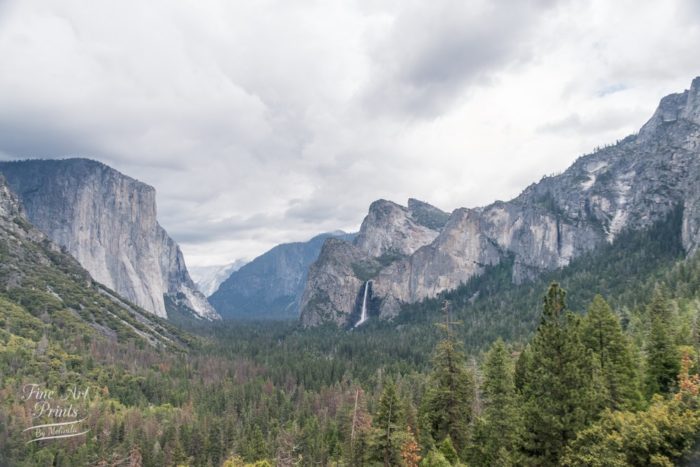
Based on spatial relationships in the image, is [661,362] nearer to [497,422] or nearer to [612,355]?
[612,355]

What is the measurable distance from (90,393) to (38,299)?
87463mm

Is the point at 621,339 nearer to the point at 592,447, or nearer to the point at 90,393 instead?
the point at 592,447

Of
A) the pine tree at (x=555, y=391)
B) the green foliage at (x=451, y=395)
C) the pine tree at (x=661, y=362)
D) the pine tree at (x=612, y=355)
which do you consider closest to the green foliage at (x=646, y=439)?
the pine tree at (x=555, y=391)

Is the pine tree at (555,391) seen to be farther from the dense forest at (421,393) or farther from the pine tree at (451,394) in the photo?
the pine tree at (451,394)

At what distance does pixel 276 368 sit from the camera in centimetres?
16825

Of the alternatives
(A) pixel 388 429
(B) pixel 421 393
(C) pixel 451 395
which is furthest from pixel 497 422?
(B) pixel 421 393

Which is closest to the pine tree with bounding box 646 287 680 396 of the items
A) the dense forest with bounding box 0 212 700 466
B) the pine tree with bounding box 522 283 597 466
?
the dense forest with bounding box 0 212 700 466

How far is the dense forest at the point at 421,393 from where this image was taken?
3284 cm

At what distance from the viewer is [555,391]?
33031mm

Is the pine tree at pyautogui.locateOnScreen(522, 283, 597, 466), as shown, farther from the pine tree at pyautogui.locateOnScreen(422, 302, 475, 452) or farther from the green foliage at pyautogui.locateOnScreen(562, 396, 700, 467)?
the pine tree at pyautogui.locateOnScreen(422, 302, 475, 452)

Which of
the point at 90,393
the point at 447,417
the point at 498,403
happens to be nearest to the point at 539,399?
the point at 498,403

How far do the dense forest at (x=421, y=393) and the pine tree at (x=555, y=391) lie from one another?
3.7 inches

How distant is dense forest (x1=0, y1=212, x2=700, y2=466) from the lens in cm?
3284

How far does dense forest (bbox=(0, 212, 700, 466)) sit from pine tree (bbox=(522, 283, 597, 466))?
94 millimetres
